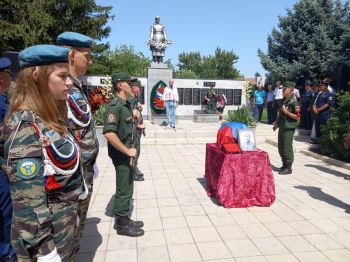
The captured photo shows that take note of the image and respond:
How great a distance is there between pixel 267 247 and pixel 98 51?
71.9 feet

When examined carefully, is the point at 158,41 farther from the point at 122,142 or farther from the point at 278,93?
the point at 122,142

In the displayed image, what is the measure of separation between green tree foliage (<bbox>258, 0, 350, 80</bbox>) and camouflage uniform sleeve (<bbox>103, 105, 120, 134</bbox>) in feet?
50.9

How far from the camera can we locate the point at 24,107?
1545mm

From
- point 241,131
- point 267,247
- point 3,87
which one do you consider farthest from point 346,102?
Answer: point 3,87

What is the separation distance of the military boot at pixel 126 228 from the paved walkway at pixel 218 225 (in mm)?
64

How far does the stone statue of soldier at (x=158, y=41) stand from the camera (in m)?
15.6

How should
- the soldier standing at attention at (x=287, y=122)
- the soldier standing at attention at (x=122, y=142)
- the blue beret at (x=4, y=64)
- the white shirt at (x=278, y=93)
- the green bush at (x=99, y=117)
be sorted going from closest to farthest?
the blue beret at (x=4, y=64), the soldier standing at attention at (x=122, y=142), the soldier standing at attention at (x=287, y=122), the green bush at (x=99, y=117), the white shirt at (x=278, y=93)

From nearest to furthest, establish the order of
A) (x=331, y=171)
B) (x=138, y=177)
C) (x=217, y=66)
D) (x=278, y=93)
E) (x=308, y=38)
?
(x=138, y=177) → (x=331, y=171) → (x=278, y=93) → (x=308, y=38) → (x=217, y=66)

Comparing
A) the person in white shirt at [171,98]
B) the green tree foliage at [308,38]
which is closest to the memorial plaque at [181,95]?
the person in white shirt at [171,98]

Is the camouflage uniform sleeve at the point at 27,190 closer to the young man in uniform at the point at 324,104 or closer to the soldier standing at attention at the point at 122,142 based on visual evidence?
the soldier standing at attention at the point at 122,142

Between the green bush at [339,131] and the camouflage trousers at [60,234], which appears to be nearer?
the camouflage trousers at [60,234]

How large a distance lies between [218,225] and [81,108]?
2555mm

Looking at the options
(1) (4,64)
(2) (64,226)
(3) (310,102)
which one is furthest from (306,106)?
(2) (64,226)

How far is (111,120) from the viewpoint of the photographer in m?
3.41
